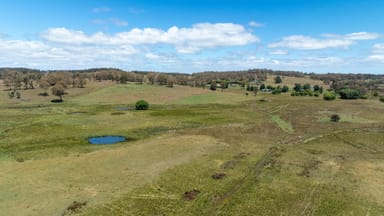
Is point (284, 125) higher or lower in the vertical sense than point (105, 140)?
higher

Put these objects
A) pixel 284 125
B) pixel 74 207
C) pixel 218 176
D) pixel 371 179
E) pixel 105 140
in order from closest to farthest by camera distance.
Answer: pixel 74 207 → pixel 371 179 → pixel 218 176 → pixel 105 140 → pixel 284 125

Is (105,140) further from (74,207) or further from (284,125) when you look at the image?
(284,125)

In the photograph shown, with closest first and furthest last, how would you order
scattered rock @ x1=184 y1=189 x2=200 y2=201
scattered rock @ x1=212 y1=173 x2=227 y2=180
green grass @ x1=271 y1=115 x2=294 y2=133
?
scattered rock @ x1=184 y1=189 x2=200 y2=201
scattered rock @ x1=212 y1=173 x2=227 y2=180
green grass @ x1=271 y1=115 x2=294 y2=133

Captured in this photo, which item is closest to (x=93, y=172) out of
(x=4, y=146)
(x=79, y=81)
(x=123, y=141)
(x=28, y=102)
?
(x=123, y=141)

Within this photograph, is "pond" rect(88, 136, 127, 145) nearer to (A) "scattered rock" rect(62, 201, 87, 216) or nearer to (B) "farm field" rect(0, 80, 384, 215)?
(B) "farm field" rect(0, 80, 384, 215)

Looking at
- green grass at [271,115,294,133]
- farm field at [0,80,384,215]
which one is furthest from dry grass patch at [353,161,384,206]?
green grass at [271,115,294,133]

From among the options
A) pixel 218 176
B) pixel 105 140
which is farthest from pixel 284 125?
pixel 105 140

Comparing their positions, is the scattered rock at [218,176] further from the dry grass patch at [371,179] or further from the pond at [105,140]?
the pond at [105,140]

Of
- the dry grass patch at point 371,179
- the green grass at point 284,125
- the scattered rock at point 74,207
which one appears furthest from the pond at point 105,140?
the dry grass patch at point 371,179
